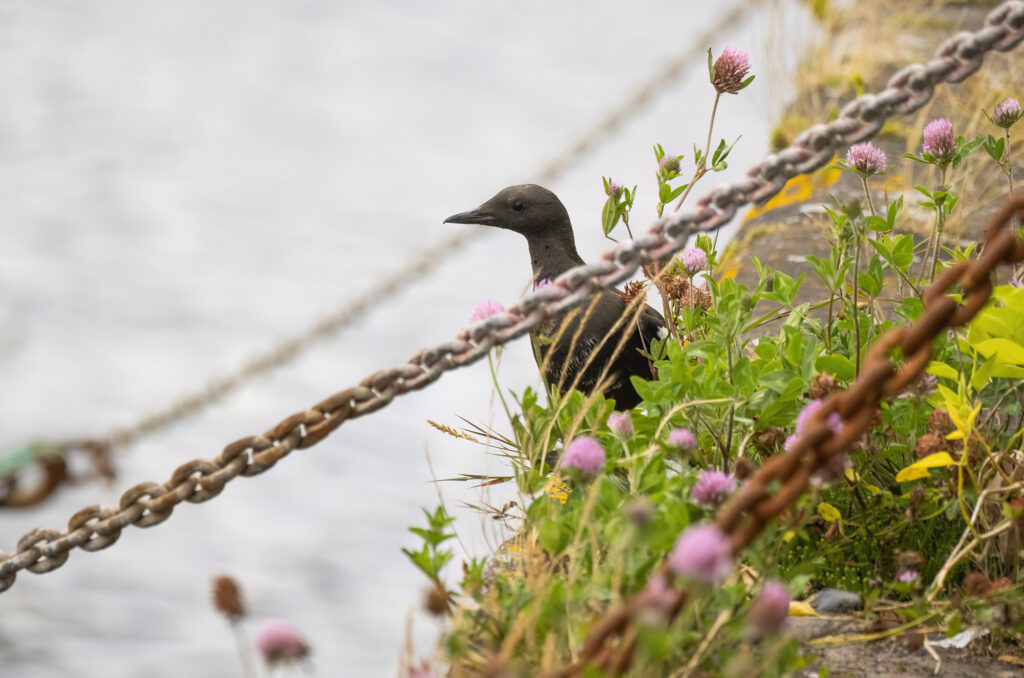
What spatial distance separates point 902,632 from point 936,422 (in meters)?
0.35

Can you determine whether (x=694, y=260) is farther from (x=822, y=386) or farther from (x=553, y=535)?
(x=553, y=535)

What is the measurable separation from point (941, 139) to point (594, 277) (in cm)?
89

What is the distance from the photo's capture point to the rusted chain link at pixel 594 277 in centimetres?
153

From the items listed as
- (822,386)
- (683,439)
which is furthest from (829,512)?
(683,439)

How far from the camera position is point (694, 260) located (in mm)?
2230

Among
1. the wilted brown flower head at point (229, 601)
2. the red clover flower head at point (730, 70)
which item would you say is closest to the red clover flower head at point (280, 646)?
the wilted brown flower head at point (229, 601)

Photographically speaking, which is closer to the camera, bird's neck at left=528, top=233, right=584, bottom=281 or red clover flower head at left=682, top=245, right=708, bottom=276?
red clover flower head at left=682, top=245, right=708, bottom=276

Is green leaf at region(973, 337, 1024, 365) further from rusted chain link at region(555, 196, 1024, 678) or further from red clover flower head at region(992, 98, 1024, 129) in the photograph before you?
red clover flower head at region(992, 98, 1024, 129)

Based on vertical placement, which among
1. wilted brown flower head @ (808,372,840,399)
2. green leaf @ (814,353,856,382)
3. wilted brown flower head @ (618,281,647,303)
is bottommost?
wilted brown flower head @ (808,372,840,399)

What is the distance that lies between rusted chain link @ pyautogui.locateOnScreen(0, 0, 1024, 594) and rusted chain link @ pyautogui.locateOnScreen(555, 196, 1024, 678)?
0.30m

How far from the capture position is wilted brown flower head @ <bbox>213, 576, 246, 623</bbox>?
1.18 meters

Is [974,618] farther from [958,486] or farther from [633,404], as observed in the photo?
[633,404]

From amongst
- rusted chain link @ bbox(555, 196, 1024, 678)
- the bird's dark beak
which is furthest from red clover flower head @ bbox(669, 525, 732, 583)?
the bird's dark beak

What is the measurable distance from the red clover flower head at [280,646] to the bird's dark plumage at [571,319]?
47.2 inches
